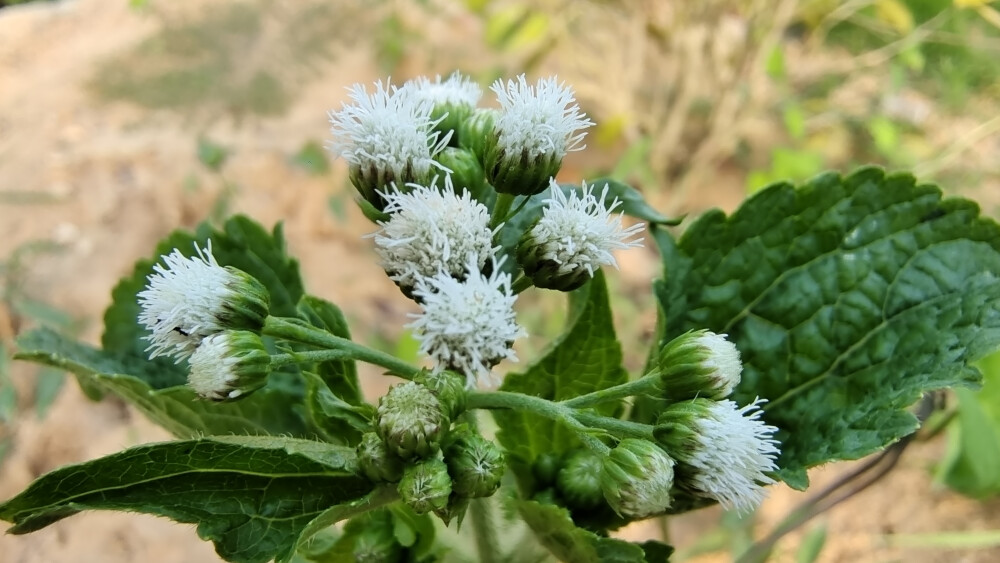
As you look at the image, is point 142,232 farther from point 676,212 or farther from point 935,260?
point 935,260

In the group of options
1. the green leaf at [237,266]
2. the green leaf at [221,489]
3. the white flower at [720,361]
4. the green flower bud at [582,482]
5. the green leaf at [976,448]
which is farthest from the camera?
the green leaf at [976,448]

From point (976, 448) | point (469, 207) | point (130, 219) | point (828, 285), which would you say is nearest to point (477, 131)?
point (469, 207)

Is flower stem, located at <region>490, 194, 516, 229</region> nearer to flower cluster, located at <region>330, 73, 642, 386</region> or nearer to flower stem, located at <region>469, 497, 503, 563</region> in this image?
flower cluster, located at <region>330, 73, 642, 386</region>

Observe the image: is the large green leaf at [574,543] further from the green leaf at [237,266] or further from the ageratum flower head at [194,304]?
the green leaf at [237,266]

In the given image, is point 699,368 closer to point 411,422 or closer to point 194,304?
point 411,422

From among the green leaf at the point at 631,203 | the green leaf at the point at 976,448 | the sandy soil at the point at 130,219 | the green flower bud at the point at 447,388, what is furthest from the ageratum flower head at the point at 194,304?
the green leaf at the point at 976,448

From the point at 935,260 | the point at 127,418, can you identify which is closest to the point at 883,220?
the point at 935,260

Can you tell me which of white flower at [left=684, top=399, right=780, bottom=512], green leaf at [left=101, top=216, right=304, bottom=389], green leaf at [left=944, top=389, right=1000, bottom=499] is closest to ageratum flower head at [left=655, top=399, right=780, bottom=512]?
white flower at [left=684, top=399, right=780, bottom=512]
